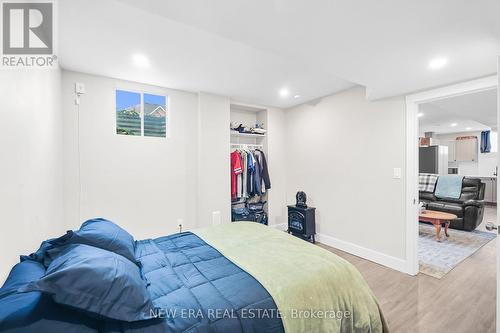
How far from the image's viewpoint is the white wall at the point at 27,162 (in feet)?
3.71

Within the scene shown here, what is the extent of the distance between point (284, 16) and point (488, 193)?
8.73m

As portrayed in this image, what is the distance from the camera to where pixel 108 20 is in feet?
5.70

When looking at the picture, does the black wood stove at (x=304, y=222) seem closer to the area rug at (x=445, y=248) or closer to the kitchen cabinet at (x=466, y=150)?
the area rug at (x=445, y=248)

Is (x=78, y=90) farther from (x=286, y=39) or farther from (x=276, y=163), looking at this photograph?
(x=276, y=163)

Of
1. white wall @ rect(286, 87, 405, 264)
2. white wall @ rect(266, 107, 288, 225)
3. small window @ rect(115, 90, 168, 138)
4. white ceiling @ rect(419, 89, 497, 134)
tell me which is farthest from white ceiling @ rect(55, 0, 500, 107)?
white wall @ rect(266, 107, 288, 225)

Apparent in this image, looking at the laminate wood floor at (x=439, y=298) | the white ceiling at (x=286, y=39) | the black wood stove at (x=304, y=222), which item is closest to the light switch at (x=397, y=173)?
the white ceiling at (x=286, y=39)

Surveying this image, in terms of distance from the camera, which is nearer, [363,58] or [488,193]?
[363,58]

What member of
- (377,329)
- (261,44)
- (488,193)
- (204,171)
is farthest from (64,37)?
(488,193)

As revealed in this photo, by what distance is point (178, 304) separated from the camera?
44.7 inches

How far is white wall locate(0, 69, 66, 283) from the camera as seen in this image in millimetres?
1130

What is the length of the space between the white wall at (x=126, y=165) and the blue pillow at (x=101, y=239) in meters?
1.39

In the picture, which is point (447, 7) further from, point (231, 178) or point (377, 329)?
point (231, 178)

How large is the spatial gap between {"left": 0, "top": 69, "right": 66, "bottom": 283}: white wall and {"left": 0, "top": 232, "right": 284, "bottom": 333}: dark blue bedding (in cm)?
24

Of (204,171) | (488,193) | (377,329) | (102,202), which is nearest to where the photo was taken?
(377,329)
